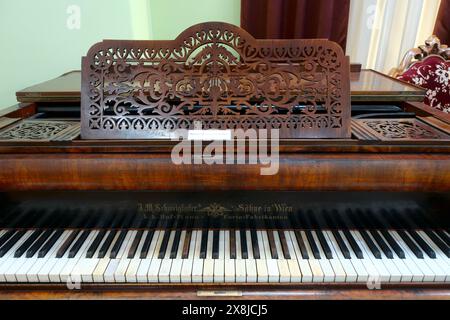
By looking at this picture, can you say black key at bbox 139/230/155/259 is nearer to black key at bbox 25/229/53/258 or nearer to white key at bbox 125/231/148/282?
white key at bbox 125/231/148/282

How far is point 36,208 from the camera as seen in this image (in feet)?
3.95

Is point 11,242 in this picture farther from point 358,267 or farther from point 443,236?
point 443,236

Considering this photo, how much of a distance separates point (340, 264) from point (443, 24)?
8.63ft

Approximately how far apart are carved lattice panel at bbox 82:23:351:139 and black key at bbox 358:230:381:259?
377 millimetres

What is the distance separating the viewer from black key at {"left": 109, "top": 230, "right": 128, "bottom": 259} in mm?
1116

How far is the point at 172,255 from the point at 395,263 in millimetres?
756

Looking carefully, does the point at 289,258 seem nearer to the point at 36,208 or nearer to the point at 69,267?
the point at 69,267

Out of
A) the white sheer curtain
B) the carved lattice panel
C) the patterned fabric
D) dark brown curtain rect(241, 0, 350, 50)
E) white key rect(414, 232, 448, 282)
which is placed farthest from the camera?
the white sheer curtain

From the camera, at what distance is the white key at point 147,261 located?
1.06 meters

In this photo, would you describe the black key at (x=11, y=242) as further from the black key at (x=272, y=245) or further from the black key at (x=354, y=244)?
the black key at (x=354, y=244)

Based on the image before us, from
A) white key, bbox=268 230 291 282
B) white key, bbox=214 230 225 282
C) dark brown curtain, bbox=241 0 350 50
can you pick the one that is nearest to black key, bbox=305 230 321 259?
white key, bbox=268 230 291 282

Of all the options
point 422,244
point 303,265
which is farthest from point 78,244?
point 422,244

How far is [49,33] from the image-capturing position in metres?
1.93

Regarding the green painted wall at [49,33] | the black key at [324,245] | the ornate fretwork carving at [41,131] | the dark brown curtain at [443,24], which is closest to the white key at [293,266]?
the black key at [324,245]
